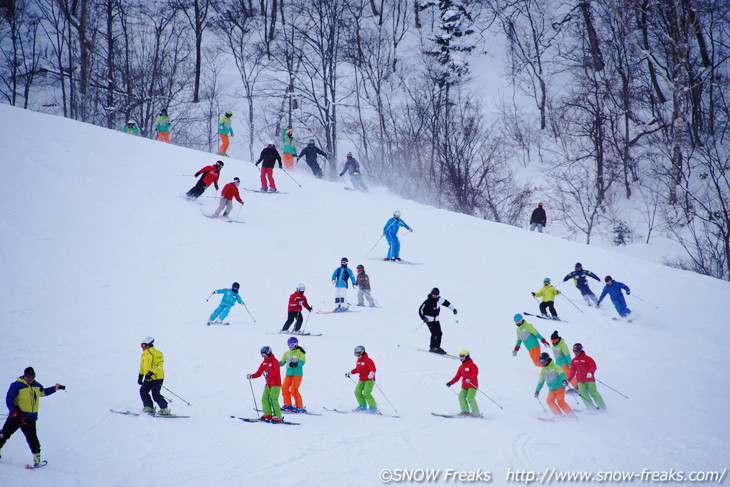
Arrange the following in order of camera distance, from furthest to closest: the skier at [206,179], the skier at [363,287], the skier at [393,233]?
1. the skier at [206,179]
2. the skier at [393,233]
3. the skier at [363,287]

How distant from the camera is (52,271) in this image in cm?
1410

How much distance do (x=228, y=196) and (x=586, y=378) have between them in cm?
1314

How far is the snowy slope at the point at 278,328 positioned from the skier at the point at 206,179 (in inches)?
22.7

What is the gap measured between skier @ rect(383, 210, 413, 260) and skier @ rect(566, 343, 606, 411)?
829 centimetres

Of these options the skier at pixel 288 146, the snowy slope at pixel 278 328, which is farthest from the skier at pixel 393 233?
the skier at pixel 288 146

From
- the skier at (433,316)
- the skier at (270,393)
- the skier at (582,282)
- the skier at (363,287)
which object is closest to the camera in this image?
the skier at (270,393)

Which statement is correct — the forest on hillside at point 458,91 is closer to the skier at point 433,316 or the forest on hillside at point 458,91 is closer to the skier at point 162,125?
the skier at point 162,125

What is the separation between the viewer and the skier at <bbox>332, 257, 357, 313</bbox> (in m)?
13.6

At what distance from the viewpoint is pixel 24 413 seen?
637 centimetres

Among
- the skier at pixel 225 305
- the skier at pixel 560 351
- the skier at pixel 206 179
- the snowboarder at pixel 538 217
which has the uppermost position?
the skier at pixel 206 179

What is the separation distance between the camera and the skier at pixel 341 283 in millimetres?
13562

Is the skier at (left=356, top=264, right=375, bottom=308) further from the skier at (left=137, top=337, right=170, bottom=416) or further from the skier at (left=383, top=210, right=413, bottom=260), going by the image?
the skier at (left=137, top=337, right=170, bottom=416)

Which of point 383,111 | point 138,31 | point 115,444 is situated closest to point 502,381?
point 115,444

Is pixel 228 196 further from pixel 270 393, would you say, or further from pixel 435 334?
pixel 270 393
